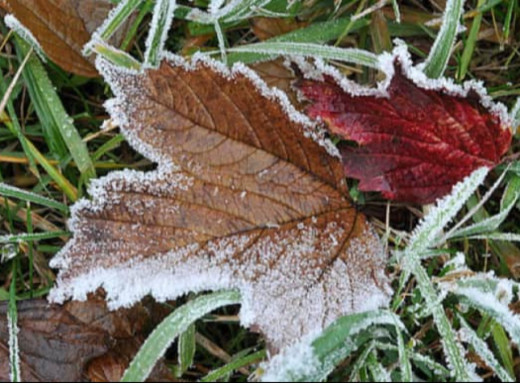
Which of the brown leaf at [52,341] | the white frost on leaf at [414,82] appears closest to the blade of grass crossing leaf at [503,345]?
the white frost on leaf at [414,82]

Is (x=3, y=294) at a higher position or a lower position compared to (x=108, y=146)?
lower

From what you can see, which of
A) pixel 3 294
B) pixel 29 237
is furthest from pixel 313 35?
pixel 3 294

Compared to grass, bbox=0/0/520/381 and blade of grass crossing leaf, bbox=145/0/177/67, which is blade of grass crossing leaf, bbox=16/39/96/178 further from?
blade of grass crossing leaf, bbox=145/0/177/67

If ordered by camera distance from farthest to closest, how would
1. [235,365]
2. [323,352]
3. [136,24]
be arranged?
[136,24] < [235,365] < [323,352]

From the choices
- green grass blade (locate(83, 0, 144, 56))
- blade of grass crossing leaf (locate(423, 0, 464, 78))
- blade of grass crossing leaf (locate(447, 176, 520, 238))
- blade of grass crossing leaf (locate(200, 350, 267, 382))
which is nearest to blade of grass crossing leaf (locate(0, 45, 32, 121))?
green grass blade (locate(83, 0, 144, 56))

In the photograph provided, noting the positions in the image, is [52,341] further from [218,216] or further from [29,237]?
[218,216]

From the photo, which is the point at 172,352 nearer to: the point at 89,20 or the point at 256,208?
the point at 256,208

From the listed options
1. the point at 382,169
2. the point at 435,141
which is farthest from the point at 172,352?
the point at 435,141

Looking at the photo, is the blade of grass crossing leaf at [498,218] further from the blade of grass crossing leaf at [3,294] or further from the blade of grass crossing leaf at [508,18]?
the blade of grass crossing leaf at [3,294]
